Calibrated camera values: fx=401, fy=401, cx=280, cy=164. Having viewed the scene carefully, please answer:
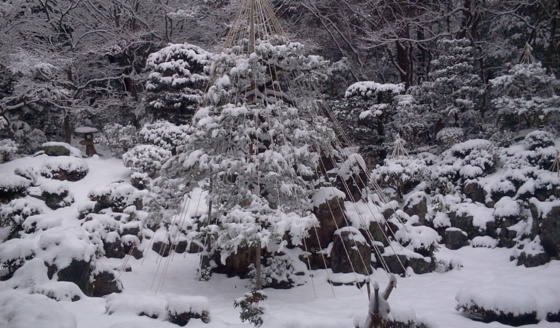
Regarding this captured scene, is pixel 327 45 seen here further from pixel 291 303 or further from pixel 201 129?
pixel 291 303

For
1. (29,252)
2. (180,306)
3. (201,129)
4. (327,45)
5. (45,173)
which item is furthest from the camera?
(327,45)

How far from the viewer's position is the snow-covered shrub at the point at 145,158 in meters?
8.37

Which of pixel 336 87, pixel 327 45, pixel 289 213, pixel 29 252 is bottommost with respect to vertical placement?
pixel 29 252

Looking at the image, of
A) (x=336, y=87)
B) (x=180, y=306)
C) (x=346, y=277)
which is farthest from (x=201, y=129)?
(x=336, y=87)

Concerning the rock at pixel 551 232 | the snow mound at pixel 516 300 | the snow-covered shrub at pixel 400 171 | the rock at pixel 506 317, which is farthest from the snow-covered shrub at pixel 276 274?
the rock at pixel 551 232

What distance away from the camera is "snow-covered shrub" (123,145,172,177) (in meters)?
8.37

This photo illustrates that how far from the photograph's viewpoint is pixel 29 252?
197 inches

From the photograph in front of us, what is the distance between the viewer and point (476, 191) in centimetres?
871

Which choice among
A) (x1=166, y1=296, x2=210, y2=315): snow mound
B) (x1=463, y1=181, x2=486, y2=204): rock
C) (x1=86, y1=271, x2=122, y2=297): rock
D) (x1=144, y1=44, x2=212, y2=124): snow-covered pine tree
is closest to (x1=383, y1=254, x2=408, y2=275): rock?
(x1=463, y1=181, x2=486, y2=204): rock

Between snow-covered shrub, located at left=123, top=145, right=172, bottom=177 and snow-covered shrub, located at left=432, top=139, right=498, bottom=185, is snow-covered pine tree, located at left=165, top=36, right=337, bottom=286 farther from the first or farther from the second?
snow-covered shrub, located at left=432, top=139, right=498, bottom=185

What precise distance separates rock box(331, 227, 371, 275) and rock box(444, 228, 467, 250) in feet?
9.06

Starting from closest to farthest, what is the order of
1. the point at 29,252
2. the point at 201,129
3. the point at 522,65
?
the point at 29,252 < the point at 201,129 < the point at 522,65

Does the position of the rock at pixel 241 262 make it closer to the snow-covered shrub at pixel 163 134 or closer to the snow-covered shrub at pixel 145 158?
the snow-covered shrub at pixel 145 158

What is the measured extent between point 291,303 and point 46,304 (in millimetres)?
3429
